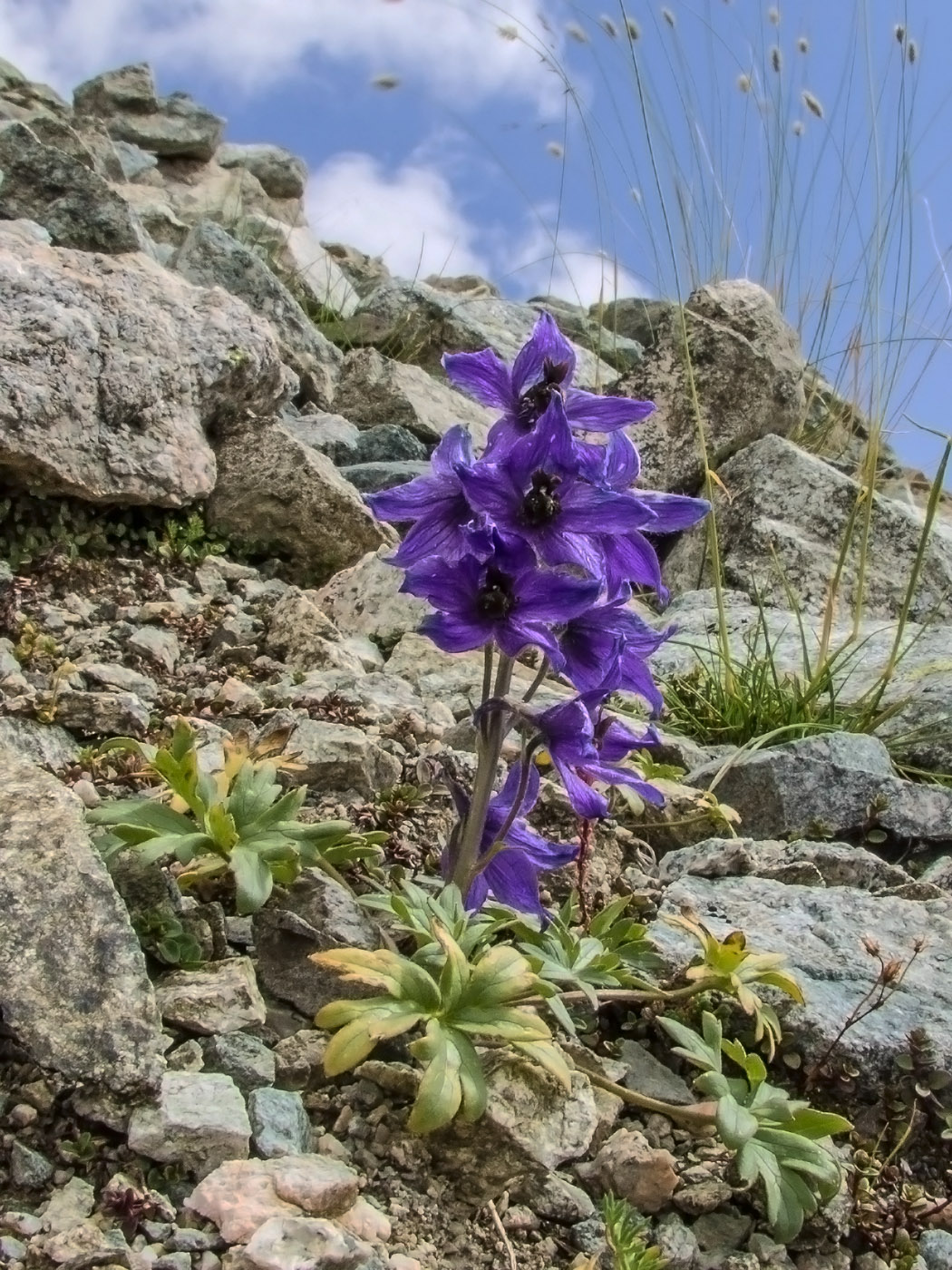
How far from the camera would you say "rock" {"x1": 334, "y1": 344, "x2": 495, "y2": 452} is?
7281mm

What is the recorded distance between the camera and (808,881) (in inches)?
126

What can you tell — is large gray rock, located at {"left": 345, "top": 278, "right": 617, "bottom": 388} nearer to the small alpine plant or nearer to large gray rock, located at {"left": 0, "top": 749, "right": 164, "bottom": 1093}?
the small alpine plant

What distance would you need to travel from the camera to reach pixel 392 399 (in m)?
7.30

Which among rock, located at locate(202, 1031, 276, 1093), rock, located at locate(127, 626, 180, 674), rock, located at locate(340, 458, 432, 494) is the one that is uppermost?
rock, located at locate(340, 458, 432, 494)

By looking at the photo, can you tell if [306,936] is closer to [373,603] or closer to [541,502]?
[541,502]

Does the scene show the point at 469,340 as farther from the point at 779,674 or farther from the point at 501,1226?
the point at 501,1226

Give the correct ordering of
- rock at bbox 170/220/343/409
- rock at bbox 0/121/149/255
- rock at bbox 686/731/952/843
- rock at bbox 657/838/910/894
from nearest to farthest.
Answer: rock at bbox 657/838/910/894, rock at bbox 686/731/952/843, rock at bbox 0/121/149/255, rock at bbox 170/220/343/409

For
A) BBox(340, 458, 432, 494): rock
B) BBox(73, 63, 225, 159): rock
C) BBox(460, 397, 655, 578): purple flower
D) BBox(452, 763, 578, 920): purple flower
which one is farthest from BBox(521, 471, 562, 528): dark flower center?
BBox(73, 63, 225, 159): rock

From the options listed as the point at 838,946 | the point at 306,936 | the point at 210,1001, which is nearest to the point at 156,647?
the point at 306,936

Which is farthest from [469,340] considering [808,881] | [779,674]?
[808,881]

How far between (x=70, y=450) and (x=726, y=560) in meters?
3.73

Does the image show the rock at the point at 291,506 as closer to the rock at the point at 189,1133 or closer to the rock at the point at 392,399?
the rock at the point at 392,399

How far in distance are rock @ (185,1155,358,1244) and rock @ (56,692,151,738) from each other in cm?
167

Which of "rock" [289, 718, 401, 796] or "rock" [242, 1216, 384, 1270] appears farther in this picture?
"rock" [289, 718, 401, 796]
